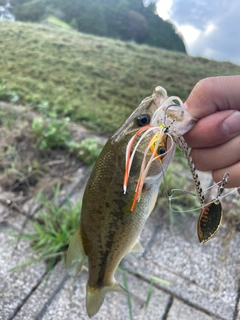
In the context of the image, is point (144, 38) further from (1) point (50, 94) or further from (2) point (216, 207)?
(2) point (216, 207)

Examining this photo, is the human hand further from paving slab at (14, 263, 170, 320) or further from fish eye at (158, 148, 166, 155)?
paving slab at (14, 263, 170, 320)

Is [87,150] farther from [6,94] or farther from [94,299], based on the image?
[94,299]

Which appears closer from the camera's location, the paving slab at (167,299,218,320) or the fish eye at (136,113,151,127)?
the fish eye at (136,113,151,127)

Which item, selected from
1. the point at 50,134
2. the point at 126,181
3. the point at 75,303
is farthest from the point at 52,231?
the point at 126,181

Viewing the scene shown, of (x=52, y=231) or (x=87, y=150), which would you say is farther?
(x=87, y=150)

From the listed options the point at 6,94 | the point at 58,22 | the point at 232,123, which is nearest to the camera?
the point at 232,123

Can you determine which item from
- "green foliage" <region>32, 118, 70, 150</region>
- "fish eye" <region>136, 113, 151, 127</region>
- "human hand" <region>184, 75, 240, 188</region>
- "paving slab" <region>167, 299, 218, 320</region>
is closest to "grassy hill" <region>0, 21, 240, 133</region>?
"green foliage" <region>32, 118, 70, 150</region>
